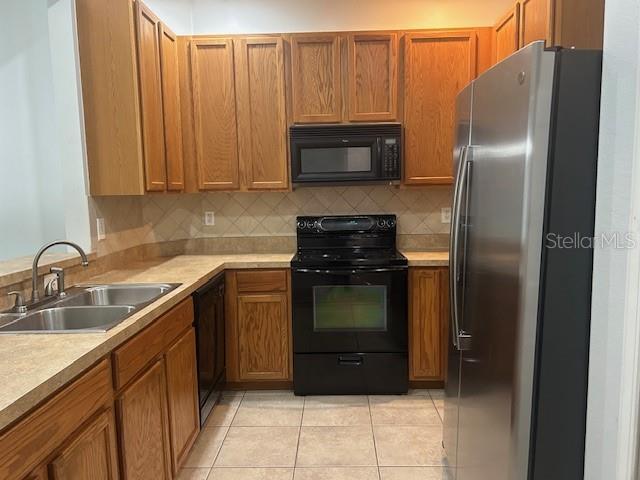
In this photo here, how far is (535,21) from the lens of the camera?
2.19m

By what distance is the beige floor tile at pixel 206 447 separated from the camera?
2275mm

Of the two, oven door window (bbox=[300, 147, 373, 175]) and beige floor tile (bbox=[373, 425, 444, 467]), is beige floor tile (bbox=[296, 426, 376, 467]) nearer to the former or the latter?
beige floor tile (bbox=[373, 425, 444, 467])

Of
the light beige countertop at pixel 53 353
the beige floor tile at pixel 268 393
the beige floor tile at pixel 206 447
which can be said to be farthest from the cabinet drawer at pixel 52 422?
the beige floor tile at pixel 268 393

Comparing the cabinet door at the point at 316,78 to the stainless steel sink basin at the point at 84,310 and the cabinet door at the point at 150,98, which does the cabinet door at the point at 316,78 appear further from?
the stainless steel sink basin at the point at 84,310

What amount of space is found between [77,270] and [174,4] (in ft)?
6.91

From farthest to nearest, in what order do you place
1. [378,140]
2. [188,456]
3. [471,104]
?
[378,140] → [188,456] → [471,104]

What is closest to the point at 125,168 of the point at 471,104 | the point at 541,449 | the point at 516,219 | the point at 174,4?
the point at 174,4

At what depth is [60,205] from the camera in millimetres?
2664

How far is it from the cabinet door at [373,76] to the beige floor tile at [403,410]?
1.88 metres

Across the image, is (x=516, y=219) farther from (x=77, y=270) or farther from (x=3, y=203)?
(x=3, y=203)

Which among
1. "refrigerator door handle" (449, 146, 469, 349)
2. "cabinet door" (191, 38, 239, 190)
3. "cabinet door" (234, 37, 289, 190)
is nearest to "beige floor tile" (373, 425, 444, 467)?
"refrigerator door handle" (449, 146, 469, 349)

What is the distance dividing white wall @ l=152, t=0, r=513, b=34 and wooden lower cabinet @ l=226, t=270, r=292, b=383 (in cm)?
188

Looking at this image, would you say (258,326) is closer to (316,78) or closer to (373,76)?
(316,78)

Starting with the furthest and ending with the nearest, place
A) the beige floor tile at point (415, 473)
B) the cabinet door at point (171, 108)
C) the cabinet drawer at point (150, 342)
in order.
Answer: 1. the cabinet door at point (171, 108)
2. the beige floor tile at point (415, 473)
3. the cabinet drawer at point (150, 342)
